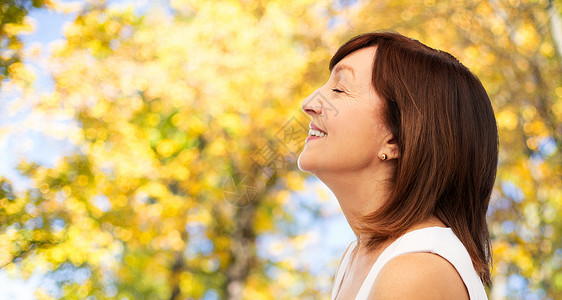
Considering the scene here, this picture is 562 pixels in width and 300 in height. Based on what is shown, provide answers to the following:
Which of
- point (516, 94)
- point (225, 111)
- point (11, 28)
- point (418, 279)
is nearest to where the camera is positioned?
point (418, 279)

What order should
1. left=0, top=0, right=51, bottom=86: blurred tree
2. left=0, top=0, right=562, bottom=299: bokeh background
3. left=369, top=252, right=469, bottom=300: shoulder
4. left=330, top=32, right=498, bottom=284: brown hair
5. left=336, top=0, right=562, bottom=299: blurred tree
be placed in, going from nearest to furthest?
1. left=369, top=252, right=469, bottom=300: shoulder
2. left=330, top=32, right=498, bottom=284: brown hair
3. left=0, top=0, right=51, bottom=86: blurred tree
4. left=0, top=0, right=562, bottom=299: bokeh background
5. left=336, top=0, right=562, bottom=299: blurred tree

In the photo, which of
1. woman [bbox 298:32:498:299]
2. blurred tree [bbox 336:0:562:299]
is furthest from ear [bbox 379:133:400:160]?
blurred tree [bbox 336:0:562:299]

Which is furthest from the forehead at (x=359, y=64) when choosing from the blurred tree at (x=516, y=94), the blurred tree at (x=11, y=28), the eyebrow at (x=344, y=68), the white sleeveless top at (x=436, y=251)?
the blurred tree at (x=516, y=94)

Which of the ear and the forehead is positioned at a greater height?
the forehead

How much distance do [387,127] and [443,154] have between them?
0.10 metres

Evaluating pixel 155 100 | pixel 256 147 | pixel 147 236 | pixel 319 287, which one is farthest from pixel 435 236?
pixel 319 287

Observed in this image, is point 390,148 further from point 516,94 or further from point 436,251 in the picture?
point 516,94

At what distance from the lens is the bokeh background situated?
2.14m

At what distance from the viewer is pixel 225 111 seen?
9.95 feet

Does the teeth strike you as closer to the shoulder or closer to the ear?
the ear

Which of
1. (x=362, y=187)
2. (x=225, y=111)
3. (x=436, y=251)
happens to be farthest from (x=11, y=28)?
(x=225, y=111)

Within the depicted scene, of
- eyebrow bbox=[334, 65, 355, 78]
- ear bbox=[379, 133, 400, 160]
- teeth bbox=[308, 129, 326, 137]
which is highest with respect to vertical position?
eyebrow bbox=[334, 65, 355, 78]

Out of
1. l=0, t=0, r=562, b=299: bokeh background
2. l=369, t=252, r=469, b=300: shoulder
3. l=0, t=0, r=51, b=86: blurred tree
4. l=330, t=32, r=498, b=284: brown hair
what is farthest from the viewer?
l=0, t=0, r=562, b=299: bokeh background

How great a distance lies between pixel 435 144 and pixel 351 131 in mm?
138
